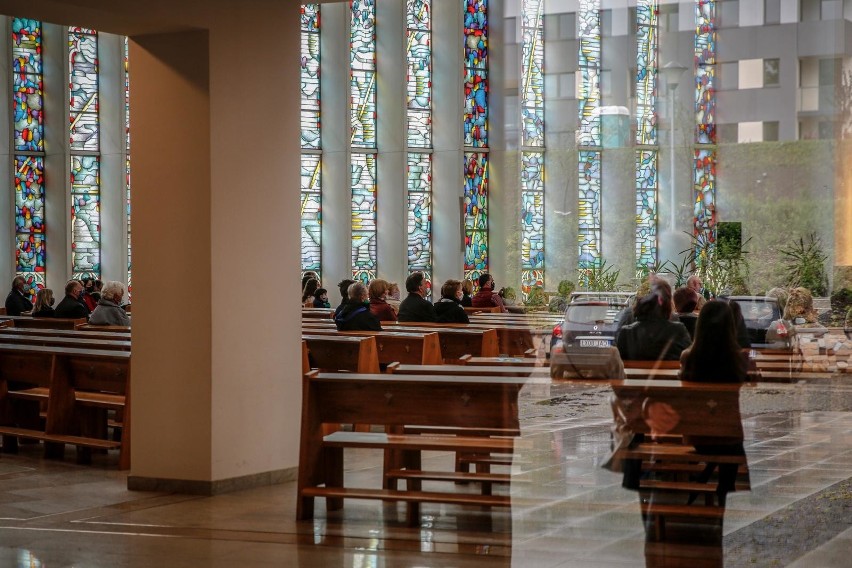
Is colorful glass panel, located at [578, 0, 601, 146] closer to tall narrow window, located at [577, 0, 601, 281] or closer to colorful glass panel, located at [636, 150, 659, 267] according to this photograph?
tall narrow window, located at [577, 0, 601, 281]

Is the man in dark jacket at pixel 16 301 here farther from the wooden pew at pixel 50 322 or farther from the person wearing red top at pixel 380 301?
the person wearing red top at pixel 380 301

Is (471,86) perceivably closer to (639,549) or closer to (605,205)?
(605,205)

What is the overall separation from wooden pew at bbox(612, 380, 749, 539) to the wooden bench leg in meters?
1.27

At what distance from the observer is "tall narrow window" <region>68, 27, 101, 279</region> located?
15039 mm

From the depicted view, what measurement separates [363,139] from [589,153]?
4025mm

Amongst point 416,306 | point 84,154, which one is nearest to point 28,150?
point 84,154

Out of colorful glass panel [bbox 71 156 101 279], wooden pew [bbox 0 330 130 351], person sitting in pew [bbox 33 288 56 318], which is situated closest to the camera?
wooden pew [bbox 0 330 130 351]

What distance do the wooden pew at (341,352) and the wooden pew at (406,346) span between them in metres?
0.39

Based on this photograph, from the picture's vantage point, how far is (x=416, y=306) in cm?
1024

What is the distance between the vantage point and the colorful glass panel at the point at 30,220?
14.8 metres

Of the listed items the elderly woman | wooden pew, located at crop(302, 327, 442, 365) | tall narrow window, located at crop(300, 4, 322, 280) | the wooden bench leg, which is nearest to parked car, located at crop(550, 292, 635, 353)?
wooden pew, located at crop(302, 327, 442, 365)

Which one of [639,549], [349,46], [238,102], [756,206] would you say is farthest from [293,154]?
[756,206]

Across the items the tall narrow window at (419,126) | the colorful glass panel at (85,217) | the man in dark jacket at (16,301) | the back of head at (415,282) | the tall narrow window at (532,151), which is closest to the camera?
the back of head at (415,282)

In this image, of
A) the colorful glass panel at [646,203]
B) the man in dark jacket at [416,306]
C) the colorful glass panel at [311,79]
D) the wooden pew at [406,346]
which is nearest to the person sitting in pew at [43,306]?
the man in dark jacket at [416,306]
